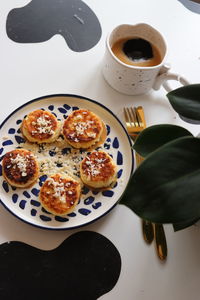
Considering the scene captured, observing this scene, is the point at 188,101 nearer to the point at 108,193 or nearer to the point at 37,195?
the point at 108,193

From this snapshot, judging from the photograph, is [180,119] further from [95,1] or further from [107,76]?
[95,1]

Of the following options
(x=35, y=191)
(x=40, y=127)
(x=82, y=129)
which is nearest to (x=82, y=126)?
(x=82, y=129)

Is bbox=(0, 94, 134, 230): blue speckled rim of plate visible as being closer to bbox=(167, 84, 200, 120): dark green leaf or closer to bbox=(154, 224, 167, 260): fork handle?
bbox=(154, 224, 167, 260): fork handle

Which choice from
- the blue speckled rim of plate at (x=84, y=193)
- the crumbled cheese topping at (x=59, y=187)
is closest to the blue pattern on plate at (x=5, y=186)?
the blue speckled rim of plate at (x=84, y=193)

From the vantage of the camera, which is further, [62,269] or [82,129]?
[82,129]

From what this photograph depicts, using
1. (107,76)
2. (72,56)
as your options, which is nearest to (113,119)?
(107,76)

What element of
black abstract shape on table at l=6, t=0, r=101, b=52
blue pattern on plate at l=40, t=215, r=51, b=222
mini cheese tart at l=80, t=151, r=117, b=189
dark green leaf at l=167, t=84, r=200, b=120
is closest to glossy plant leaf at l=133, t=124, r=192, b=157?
dark green leaf at l=167, t=84, r=200, b=120
